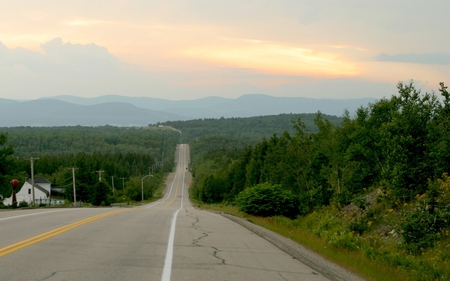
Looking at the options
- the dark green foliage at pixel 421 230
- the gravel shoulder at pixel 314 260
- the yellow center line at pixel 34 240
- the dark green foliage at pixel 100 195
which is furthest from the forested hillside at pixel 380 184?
the dark green foliage at pixel 100 195

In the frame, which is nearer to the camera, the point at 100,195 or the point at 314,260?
the point at 314,260

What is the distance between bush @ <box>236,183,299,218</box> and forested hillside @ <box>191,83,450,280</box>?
0.07 meters

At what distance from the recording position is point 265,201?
105ft

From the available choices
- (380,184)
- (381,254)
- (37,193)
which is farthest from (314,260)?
(37,193)

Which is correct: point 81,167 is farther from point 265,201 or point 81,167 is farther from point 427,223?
point 427,223

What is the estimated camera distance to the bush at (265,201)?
3153cm

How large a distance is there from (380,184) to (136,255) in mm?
17620

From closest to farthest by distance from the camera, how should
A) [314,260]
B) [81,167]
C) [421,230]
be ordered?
1. [314,260]
2. [421,230]
3. [81,167]

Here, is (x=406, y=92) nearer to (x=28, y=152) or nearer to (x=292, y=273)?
(x=292, y=273)

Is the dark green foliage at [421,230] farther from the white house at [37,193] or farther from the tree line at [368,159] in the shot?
the white house at [37,193]

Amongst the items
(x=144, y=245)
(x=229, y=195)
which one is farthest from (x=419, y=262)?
(x=229, y=195)

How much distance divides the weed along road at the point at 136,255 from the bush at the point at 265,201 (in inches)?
572

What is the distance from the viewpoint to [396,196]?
67.2ft

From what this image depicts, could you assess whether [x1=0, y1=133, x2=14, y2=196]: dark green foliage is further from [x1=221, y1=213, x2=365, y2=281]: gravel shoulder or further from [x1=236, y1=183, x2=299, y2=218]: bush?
[x1=221, y1=213, x2=365, y2=281]: gravel shoulder
